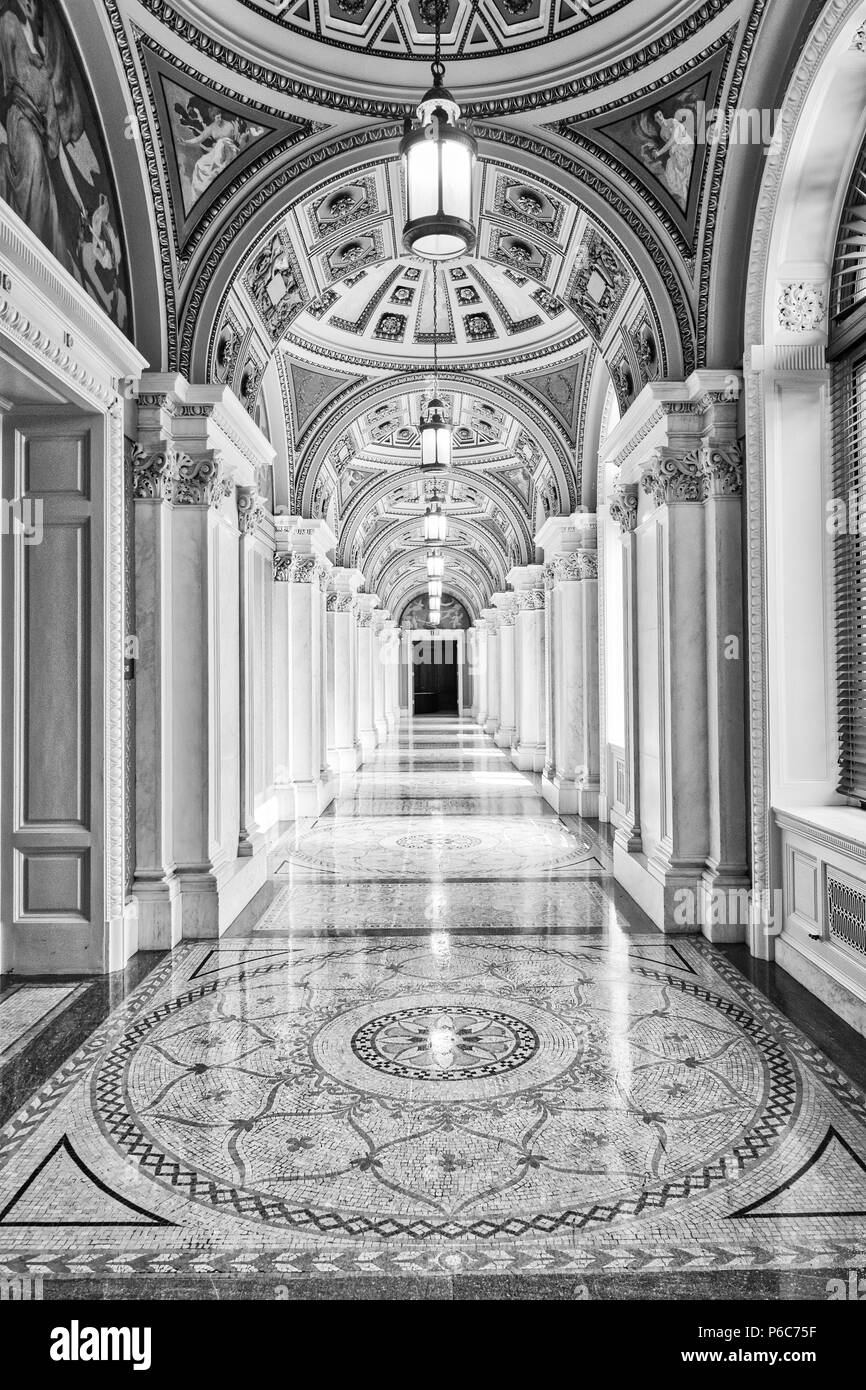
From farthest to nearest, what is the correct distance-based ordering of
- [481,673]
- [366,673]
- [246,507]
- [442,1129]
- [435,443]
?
1. [481,673]
2. [366,673]
3. [435,443]
4. [246,507]
5. [442,1129]

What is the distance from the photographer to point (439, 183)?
418 centimetres

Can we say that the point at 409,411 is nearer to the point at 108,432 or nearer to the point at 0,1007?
the point at 108,432

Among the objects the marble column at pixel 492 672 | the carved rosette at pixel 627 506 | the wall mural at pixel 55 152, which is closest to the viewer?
the wall mural at pixel 55 152

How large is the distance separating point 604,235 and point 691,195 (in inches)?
31.8

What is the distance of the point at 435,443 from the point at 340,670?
8.26m

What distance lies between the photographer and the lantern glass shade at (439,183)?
13.7 feet

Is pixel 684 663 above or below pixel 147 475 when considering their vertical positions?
below

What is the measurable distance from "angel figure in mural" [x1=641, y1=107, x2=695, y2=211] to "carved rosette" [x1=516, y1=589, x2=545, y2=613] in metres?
11.1

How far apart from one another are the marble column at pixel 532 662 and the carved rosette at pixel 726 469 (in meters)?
10.8

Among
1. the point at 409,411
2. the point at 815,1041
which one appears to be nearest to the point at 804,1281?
the point at 815,1041

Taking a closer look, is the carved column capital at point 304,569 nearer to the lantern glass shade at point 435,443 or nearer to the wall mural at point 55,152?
the lantern glass shade at point 435,443

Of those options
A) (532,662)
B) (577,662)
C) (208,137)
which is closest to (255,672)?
(577,662)

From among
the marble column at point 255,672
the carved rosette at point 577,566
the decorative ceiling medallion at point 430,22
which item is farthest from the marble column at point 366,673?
the decorative ceiling medallion at point 430,22

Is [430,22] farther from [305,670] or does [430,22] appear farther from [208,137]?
[305,670]
